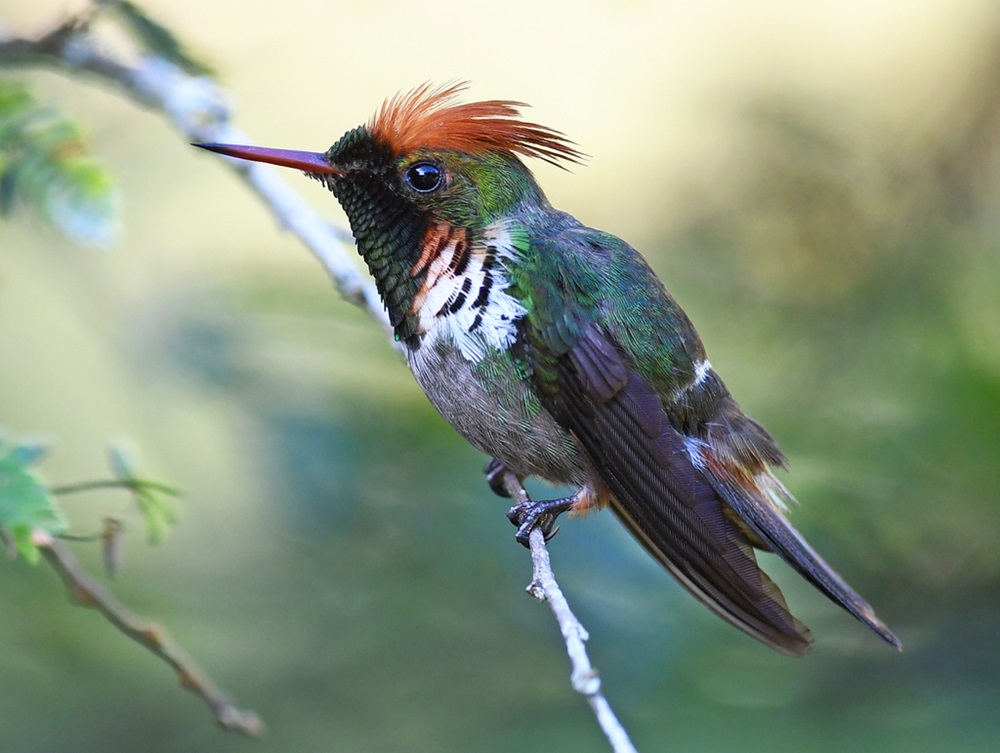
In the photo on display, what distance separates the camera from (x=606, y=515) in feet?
11.1

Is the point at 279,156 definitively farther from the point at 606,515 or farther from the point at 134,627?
the point at 606,515

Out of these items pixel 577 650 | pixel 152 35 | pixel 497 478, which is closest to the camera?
pixel 577 650

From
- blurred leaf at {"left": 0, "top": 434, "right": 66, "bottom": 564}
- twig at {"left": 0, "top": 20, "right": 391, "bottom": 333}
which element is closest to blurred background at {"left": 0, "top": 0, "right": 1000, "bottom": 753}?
twig at {"left": 0, "top": 20, "right": 391, "bottom": 333}

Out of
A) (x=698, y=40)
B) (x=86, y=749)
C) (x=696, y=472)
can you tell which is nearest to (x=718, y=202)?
(x=696, y=472)

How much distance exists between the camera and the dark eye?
101 inches

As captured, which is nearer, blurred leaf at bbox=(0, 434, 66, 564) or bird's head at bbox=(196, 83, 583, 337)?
blurred leaf at bbox=(0, 434, 66, 564)

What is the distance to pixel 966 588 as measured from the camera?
320 cm

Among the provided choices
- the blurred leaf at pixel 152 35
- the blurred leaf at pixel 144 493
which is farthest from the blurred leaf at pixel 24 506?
the blurred leaf at pixel 152 35

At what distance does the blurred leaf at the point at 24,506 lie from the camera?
180 cm

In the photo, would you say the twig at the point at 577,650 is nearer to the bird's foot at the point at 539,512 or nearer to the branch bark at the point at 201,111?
the bird's foot at the point at 539,512

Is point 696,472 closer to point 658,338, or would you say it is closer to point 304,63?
point 658,338

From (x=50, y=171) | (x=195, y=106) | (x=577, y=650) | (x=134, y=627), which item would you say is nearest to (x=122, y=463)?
(x=134, y=627)

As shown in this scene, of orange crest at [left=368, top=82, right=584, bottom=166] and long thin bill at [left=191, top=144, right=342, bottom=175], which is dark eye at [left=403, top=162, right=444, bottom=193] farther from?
long thin bill at [left=191, top=144, right=342, bottom=175]

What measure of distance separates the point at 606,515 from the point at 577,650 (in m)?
1.66
